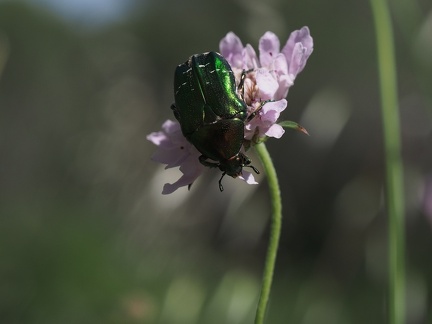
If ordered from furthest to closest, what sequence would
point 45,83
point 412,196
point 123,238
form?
1. point 45,83
2. point 123,238
3. point 412,196

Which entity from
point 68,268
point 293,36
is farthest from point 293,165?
point 293,36

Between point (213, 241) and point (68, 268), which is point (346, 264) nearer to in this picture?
point (213, 241)

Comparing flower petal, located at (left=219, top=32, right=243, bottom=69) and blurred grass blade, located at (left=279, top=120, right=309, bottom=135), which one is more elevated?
flower petal, located at (left=219, top=32, right=243, bottom=69)

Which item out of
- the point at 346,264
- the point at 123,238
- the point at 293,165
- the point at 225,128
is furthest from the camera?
the point at 293,165

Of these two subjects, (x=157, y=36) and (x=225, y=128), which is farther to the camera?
(x=157, y=36)

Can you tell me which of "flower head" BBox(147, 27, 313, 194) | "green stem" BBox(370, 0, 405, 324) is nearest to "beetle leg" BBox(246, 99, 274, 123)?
"flower head" BBox(147, 27, 313, 194)

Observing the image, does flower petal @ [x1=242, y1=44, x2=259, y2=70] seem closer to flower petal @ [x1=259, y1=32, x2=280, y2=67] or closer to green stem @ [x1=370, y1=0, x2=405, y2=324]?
flower petal @ [x1=259, y1=32, x2=280, y2=67]

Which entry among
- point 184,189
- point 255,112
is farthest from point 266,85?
point 184,189

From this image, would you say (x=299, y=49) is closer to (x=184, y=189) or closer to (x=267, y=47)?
(x=267, y=47)
